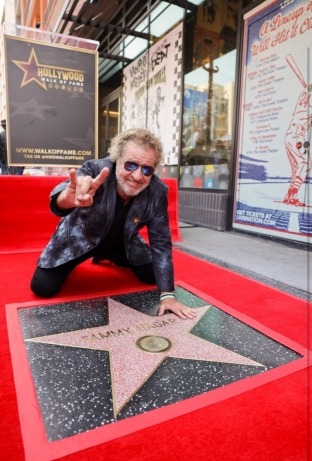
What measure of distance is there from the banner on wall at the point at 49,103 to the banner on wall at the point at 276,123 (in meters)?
1.83

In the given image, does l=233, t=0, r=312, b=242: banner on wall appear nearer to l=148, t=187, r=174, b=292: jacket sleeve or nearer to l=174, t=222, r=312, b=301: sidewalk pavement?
l=174, t=222, r=312, b=301: sidewalk pavement

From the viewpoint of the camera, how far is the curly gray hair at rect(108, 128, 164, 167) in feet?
5.22

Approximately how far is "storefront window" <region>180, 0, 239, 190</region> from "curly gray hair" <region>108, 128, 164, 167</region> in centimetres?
284

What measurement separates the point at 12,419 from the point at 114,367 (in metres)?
0.37

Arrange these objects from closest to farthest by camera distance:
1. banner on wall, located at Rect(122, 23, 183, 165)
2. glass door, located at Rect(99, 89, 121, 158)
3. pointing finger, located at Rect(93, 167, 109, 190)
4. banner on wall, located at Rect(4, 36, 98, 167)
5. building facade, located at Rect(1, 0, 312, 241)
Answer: pointing finger, located at Rect(93, 167, 109, 190), banner on wall, located at Rect(4, 36, 98, 167), building facade, located at Rect(1, 0, 312, 241), banner on wall, located at Rect(122, 23, 183, 165), glass door, located at Rect(99, 89, 121, 158)

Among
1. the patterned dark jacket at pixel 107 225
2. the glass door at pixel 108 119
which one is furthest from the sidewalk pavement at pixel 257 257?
the glass door at pixel 108 119

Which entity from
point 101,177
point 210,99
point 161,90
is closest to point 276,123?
point 210,99

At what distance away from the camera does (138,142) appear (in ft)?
5.17

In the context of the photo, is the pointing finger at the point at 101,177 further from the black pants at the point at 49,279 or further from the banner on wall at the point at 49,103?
the banner on wall at the point at 49,103

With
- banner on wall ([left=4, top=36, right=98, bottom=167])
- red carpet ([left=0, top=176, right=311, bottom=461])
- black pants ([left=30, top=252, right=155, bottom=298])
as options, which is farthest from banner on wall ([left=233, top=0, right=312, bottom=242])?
black pants ([left=30, top=252, right=155, bottom=298])

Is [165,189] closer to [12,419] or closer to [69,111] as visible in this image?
[12,419]

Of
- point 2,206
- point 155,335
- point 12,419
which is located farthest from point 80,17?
point 12,419

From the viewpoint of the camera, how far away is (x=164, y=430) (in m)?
0.90

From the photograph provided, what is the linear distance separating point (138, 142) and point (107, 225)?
463 millimetres
